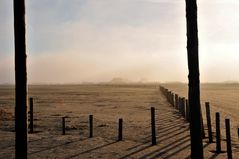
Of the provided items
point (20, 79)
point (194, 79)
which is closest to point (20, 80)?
point (20, 79)

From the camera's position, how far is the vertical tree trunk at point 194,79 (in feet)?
27.8

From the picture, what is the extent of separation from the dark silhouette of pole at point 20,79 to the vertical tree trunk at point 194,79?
3.73 meters

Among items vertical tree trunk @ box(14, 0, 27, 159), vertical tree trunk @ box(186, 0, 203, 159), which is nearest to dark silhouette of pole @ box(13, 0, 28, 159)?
vertical tree trunk @ box(14, 0, 27, 159)

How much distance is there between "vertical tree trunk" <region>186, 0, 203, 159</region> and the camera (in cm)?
848

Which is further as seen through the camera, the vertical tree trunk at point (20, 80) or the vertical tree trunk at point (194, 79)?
the vertical tree trunk at point (194, 79)

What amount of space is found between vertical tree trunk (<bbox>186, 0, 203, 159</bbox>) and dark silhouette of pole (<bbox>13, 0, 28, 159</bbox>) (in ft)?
12.2

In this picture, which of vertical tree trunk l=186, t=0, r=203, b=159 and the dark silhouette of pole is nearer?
the dark silhouette of pole

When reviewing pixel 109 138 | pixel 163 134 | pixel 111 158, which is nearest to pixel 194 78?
pixel 111 158

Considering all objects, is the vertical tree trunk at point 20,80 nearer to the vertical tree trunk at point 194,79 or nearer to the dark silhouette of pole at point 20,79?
the dark silhouette of pole at point 20,79

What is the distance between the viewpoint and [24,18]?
7965 millimetres

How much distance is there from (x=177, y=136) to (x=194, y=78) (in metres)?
9.06

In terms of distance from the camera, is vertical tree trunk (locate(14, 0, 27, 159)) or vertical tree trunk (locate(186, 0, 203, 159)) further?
vertical tree trunk (locate(186, 0, 203, 159))

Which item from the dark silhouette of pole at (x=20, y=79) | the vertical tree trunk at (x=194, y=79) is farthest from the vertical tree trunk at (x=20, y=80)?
the vertical tree trunk at (x=194, y=79)

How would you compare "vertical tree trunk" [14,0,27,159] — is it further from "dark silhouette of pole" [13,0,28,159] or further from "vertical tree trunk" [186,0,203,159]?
"vertical tree trunk" [186,0,203,159]
